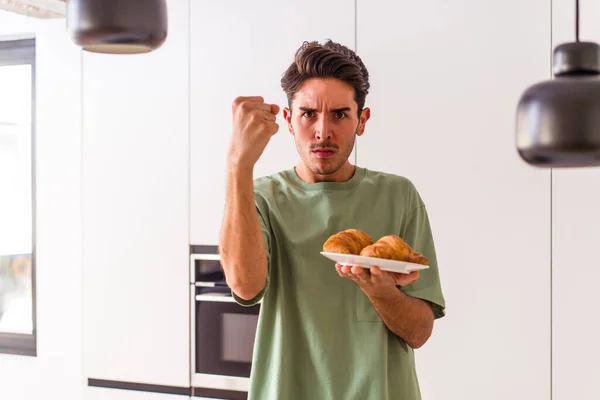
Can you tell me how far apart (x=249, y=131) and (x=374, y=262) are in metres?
0.31

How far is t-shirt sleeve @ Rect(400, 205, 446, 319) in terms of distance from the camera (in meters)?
1.52

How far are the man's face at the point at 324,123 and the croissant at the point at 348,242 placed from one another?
0.51 feet

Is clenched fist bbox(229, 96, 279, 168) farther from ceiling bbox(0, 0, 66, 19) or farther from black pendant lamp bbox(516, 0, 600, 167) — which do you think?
ceiling bbox(0, 0, 66, 19)

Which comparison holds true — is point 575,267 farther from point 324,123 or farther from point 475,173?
point 324,123

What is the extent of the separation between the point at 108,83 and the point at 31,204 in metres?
0.67

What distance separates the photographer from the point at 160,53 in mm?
3018

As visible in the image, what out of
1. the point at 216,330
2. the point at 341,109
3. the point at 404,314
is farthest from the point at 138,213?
the point at 404,314

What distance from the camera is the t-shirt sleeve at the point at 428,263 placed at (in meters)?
1.52

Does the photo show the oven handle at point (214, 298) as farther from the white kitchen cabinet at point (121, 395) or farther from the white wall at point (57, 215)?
the white wall at point (57, 215)

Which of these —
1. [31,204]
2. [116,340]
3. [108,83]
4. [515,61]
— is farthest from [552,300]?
[31,204]

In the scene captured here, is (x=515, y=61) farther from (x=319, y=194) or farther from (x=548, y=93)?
(x=548, y=93)

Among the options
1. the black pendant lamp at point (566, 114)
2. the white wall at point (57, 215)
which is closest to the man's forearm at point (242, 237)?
the black pendant lamp at point (566, 114)

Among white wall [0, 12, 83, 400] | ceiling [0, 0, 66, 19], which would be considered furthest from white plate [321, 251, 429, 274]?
white wall [0, 12, 83, 400]

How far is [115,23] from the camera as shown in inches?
43.0
